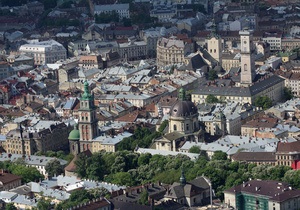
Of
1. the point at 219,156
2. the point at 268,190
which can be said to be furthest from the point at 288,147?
the point at 268,190

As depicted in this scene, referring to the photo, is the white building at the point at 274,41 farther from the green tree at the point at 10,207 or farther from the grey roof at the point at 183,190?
the green tree at the point at 10,207

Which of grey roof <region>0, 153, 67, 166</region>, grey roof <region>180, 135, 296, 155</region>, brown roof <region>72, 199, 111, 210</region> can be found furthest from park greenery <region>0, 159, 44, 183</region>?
brown roof <region>72, 199, 111, 210</region>

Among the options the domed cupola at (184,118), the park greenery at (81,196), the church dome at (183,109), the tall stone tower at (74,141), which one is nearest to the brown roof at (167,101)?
the church dome at (183,109)

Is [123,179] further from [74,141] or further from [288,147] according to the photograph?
[74,141]

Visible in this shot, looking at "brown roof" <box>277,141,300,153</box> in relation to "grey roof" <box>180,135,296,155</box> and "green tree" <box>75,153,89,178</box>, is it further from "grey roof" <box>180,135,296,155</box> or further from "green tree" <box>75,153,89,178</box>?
"green tree" <box>75,153,89,178</box>

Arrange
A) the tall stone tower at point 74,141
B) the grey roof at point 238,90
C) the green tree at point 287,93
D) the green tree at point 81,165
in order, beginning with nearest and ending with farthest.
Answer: the green tree at point 81,165 < the tall stone tower at point 74,141 < the grey roof at point 238,90 < the green tree at point 287,93
